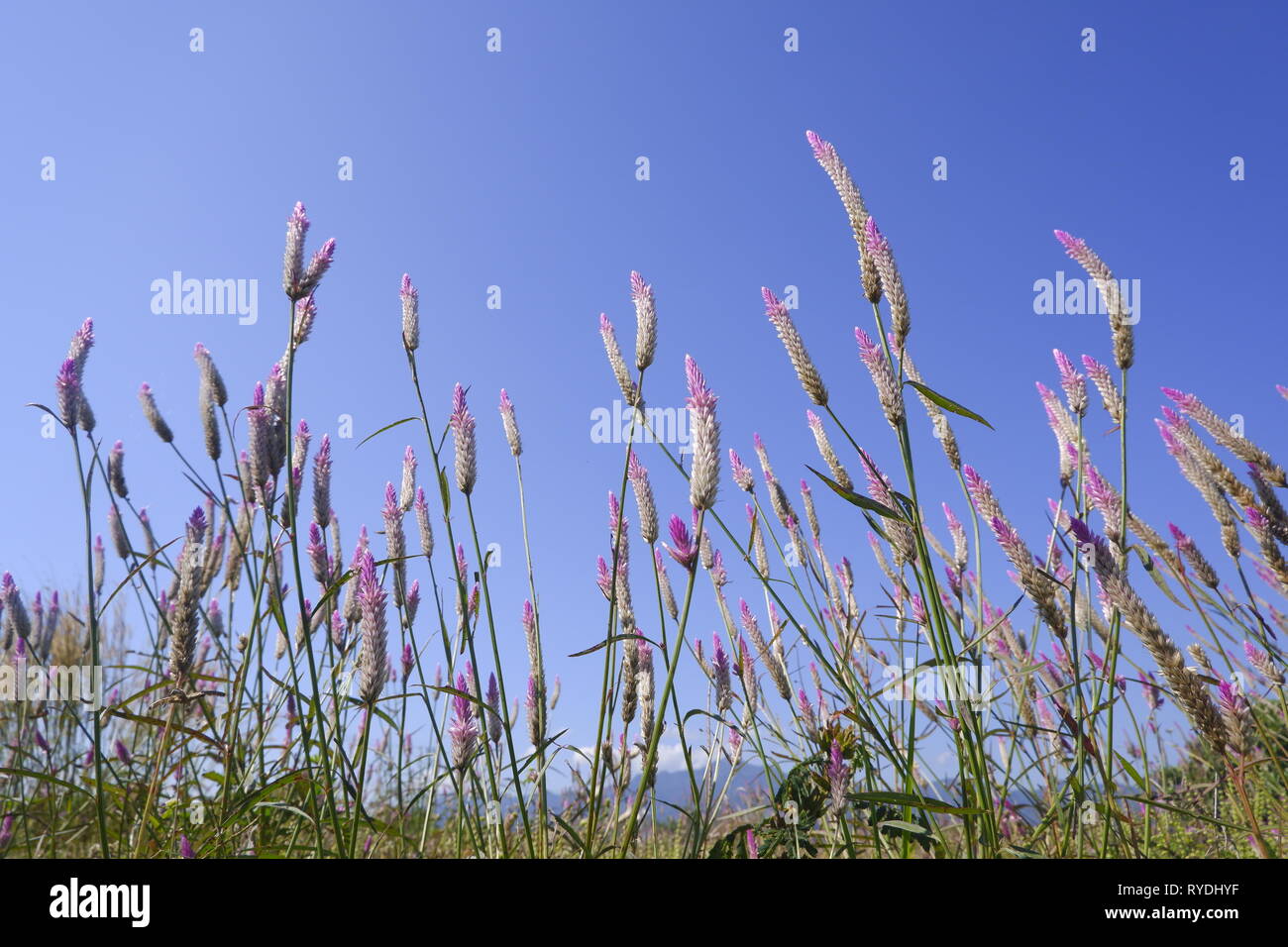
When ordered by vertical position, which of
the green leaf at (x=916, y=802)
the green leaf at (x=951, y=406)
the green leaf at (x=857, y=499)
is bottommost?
the green leaf at (x=916, y=802)

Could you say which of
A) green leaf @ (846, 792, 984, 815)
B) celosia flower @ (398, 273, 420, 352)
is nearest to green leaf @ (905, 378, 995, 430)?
green leaf @ (846, 792, 984, 815)

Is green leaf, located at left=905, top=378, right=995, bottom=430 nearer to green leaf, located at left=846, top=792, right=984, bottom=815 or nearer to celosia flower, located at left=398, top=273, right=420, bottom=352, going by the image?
green leaf, located at left=846, top=792, right=984, bottom=815

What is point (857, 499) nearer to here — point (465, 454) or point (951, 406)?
point (951, 406)

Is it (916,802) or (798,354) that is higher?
(798,354)

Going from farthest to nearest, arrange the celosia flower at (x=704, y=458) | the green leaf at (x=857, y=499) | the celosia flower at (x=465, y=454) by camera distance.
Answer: the celosia flower at (x=465, y=454) → the green leaf at (x=857, y=499) → the celosia flower at (x=704, y=458)

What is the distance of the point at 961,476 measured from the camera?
1.32m

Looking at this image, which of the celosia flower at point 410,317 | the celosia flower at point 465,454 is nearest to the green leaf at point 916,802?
the celosia flower at point 465,454

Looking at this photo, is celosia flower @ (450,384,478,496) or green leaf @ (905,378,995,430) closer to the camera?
green leaf @ (905,378,995,430)

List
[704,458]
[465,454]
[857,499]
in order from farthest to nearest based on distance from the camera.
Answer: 1. [465,454]
2. [857,499]
3. [704,458]

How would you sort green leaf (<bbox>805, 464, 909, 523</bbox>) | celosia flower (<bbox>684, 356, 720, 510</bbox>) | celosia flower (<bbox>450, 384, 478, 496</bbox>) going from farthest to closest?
celosia flower (<bbox>450, 384, 478, 496</bbox>) < green leaf (<bbox>805, 464, 909, 523</bbox>) < celosia flower (<bbox>684, 356, 720, 510</bbox>)

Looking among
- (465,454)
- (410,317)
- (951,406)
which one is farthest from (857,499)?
(410,317)

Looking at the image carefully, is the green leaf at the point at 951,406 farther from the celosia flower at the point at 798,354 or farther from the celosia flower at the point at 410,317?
the celosia flower at the point at 410,317
